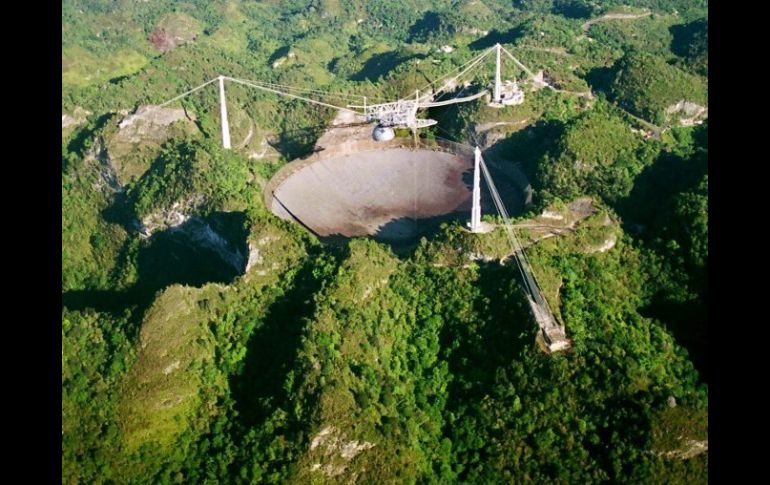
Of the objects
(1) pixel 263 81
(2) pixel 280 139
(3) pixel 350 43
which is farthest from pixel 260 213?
(3) pixel 350 43

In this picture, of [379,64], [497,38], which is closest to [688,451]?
[379,64]

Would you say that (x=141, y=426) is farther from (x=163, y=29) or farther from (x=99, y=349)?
(x=163, y=29)

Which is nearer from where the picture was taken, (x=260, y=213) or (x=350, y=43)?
(x=260, y=213)

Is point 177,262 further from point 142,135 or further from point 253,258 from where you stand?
point 142,135

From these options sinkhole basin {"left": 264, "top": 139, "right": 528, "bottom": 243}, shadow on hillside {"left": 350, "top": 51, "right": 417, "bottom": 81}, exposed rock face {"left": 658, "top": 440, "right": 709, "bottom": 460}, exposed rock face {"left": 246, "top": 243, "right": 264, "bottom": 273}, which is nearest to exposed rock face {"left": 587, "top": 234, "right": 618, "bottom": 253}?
sinkhole basin {"left": 264, "top": 139, "right": 528, "bottom": 243}

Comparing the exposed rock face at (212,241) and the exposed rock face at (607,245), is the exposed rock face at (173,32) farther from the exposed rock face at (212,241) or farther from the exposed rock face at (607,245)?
the exposed rock face at (607,245)

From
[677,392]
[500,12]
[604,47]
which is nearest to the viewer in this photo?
[677,392]
